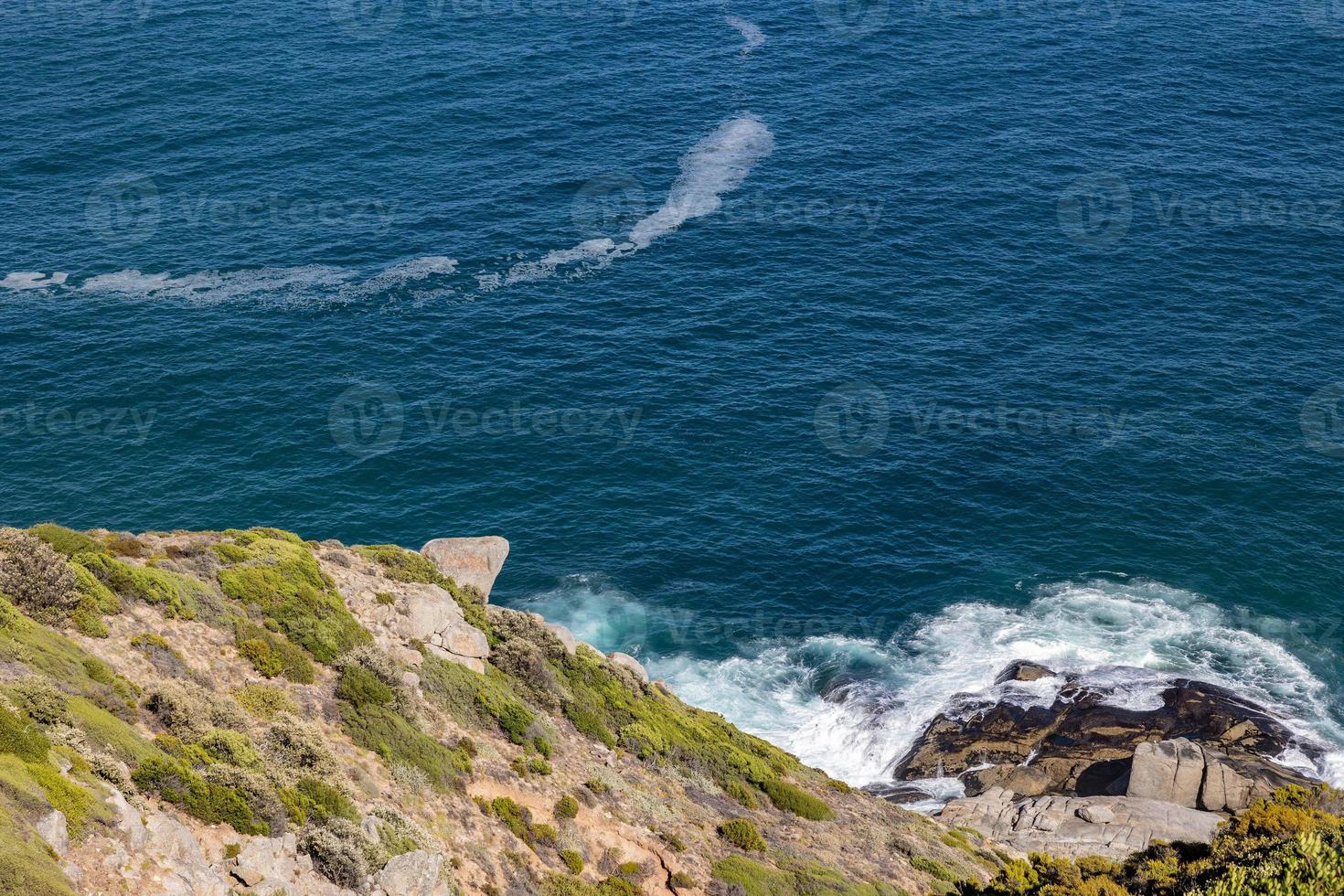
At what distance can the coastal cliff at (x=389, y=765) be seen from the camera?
33.0 metres

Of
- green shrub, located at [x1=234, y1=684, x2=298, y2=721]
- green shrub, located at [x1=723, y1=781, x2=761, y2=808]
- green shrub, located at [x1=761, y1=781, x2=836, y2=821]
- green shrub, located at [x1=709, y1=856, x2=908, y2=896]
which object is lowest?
green shrub, located at [x1=761, y1=781, x2=836, y2=821]

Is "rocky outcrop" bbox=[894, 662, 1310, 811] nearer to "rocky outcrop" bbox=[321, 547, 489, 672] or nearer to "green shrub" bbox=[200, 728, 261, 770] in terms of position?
"rocky outcrop" bbox=[321, 547, 489, 672]

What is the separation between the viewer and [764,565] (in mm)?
90875

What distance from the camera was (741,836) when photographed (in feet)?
155
